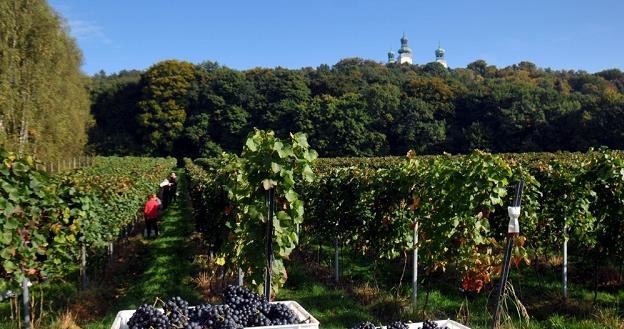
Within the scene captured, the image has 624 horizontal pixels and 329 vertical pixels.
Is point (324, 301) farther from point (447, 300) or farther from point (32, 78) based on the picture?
point (32, 78)

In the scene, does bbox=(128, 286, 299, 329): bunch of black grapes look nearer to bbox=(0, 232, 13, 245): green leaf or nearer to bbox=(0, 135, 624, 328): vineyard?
bbox=(0, 135, 624, 328): vineyard

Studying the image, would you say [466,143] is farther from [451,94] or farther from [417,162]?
[417,162]

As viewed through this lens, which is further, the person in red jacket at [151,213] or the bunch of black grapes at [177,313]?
the person in red jacket at [151,213]

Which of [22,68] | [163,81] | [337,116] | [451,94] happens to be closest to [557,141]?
[451,94]

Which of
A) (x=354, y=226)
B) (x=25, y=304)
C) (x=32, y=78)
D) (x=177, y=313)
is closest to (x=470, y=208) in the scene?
(x=354, y=226)

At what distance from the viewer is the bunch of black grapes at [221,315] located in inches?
105

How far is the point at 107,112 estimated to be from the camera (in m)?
69.6

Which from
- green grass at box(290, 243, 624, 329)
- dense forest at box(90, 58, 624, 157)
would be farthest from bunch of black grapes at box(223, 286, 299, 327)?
dense forest at box(90, 58, 624, 157)

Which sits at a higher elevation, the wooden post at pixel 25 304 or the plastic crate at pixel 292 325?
the plastic crate at pixel 292 325

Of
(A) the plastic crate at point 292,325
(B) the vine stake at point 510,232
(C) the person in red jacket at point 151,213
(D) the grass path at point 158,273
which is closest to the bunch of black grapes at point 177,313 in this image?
(A) the plastic crate at point 292,325

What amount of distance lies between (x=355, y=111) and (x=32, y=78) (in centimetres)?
3391

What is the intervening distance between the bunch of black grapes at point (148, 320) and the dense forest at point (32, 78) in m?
27.8

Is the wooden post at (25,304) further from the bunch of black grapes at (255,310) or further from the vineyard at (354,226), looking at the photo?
the bunch of black grapes at (255,310)

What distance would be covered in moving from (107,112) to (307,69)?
3025 cm
